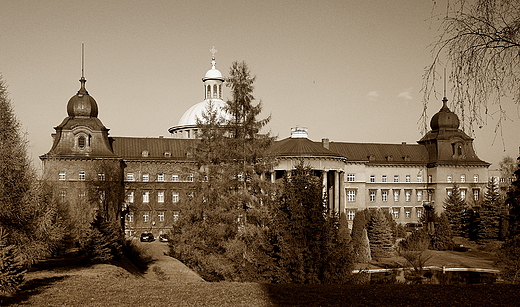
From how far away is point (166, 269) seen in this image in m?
35.5

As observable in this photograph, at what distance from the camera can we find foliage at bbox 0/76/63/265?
21.4 m

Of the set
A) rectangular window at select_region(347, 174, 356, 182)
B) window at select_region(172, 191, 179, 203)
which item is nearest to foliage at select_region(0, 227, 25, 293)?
window at select_region(172, 191, 179, 203)

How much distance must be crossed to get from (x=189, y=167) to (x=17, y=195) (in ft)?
103

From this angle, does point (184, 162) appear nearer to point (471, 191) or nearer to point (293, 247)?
point (471, 191)

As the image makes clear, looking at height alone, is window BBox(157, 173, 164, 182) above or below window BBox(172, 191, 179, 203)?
above

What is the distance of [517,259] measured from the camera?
26.2m

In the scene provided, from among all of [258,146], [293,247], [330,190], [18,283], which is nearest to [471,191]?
[330,190]

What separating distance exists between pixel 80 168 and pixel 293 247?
153 feet

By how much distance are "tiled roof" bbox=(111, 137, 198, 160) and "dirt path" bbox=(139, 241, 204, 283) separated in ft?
68.1

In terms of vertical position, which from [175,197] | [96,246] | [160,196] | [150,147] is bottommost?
[96,246]

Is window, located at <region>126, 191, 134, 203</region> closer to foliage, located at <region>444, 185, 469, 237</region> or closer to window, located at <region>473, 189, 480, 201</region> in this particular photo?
foliage, located at <region>444, 185, 469, 237</region>

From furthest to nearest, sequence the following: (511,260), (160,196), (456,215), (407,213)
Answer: (407,213), (160,196), (456,215), (511,260)

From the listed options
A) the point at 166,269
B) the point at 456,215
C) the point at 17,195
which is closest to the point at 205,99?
the point at 456,215

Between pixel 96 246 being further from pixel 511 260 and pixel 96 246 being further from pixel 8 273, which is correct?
pixel 511 260
